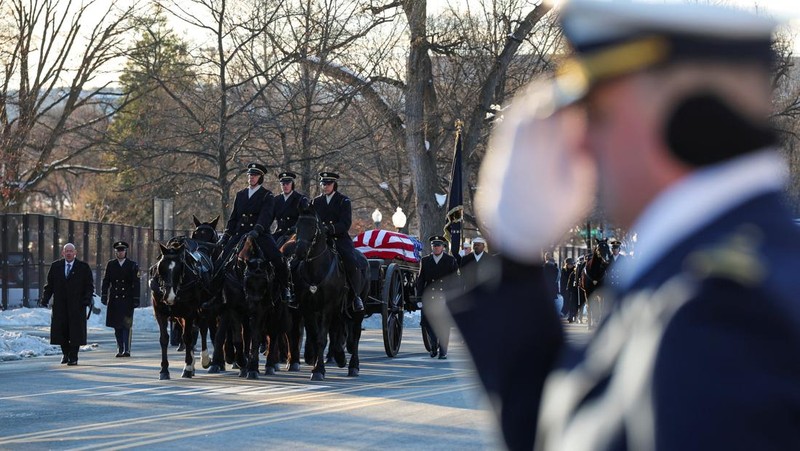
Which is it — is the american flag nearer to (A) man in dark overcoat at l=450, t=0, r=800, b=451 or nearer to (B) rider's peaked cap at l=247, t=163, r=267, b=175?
(B) rider's peaked cap at l=247, t=163, r=267, b=175

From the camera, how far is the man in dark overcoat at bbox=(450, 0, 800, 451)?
1228 mm

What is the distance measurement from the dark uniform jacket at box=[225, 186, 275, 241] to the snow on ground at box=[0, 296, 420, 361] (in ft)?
18.6

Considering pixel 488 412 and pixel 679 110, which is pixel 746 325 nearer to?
pixel 679 110

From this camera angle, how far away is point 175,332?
2677 centimetres

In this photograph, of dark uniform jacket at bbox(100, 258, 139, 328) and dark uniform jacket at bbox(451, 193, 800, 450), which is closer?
dark uniform jacket at bbox(451, 193, 800, 450)

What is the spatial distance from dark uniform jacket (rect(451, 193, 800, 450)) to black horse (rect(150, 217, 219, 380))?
17.2 metres

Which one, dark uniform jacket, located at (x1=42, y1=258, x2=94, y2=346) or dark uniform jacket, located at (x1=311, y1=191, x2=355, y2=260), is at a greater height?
dark uniform jacket, located at (x1=311, y1=191, x2=355, y2=260)

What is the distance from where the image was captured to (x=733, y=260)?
1.26 meters

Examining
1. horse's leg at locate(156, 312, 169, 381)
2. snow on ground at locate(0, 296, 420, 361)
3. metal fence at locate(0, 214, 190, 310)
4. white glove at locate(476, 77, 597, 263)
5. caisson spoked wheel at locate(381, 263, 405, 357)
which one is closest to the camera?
white glove at locate(476, 77, 597, 263)

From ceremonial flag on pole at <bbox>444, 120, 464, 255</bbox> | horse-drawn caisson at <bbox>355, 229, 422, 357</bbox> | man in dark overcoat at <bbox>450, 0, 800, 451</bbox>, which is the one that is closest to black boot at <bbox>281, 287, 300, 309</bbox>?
horse-drawn caisson at <bbox>355, 229, 422, 357</bbox>

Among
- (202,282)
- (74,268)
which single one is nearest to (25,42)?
(74,268)

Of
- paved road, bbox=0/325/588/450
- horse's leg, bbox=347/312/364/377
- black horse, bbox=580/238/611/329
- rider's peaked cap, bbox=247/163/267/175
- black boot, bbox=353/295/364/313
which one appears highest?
→ rider's peaked cap, bbox=247/163/267/175

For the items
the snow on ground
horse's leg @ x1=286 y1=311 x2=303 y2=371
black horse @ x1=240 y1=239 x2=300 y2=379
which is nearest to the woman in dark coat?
the snow on ground

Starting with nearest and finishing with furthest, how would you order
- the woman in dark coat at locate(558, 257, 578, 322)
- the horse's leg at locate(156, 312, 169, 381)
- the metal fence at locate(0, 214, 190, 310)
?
the horse's leg at locate(156, 312, 169, 381) < the metal fence at locate(0, 214, 190, 310) < the woman in dark coat at locate(558, 257, 578, 322)
